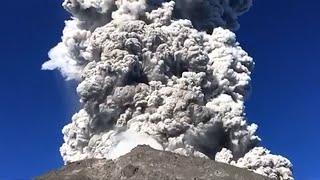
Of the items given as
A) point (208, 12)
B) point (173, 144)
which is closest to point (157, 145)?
point (173, 144)

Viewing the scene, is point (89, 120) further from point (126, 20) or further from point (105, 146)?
point (126, 20)

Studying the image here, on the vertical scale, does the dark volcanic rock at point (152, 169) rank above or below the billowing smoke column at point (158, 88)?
below

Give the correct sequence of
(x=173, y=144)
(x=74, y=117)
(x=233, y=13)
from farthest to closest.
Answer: (x=233, y=13) < (x=74, y=117) < (x=173, y=144)

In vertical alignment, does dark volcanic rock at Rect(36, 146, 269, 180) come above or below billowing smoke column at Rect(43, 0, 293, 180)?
below

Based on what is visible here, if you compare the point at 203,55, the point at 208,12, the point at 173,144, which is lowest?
the point at 173,144
